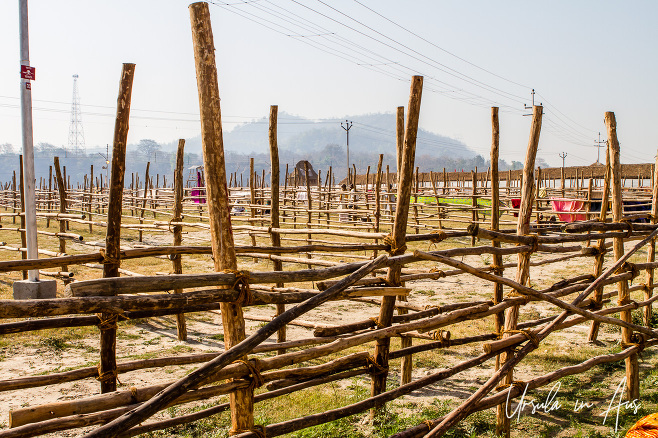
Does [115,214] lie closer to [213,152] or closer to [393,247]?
[213,152]

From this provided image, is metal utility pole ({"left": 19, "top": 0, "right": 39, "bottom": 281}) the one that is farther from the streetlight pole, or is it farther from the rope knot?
the rope knot

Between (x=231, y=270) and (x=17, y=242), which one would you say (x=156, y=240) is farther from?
(x=231, y=270)

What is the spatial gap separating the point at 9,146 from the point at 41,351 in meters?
176

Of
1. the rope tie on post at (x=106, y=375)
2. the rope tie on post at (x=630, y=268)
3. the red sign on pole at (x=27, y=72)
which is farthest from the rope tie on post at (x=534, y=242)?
the red sign on pole at (x=27, y=72)

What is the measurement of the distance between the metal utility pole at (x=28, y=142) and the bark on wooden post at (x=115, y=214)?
3400 mm

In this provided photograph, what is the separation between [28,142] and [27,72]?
2.73ft

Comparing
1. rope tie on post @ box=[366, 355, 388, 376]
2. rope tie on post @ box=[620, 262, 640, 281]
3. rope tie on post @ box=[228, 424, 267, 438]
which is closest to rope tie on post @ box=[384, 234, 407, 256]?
rope tie on post @ box=[366, 355, 388, 376]

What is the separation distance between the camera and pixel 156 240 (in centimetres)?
1468

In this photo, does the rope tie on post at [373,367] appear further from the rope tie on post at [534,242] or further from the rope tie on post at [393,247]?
the rope tie on post at [534,242]

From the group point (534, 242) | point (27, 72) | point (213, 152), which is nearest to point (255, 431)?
point (213, 152)

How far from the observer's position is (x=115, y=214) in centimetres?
302

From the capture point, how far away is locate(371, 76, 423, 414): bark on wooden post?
10.4 ft

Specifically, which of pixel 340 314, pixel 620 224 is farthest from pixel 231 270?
pixel 340 314

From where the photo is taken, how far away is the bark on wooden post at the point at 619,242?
425 cm
